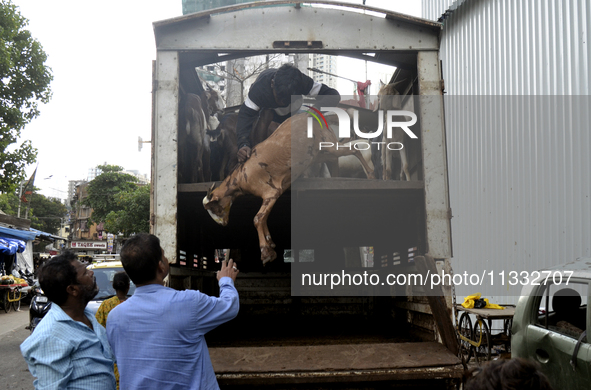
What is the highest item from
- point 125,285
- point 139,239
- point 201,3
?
point 201,3

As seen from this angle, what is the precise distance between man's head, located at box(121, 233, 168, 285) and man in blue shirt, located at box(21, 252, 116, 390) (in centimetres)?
24

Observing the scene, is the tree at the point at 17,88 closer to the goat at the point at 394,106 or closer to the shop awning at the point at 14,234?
the shop awning at the point at 14,234

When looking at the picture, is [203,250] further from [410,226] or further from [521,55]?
[521,55]

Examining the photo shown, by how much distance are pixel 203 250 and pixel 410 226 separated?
259cm

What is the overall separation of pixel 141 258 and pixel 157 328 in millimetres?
327

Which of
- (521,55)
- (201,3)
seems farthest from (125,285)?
(201,3)

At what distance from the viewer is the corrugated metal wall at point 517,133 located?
698 centimetres

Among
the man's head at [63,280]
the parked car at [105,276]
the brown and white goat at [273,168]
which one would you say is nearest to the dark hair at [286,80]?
the brown and white goat at [273,168]

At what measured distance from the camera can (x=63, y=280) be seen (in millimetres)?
2281

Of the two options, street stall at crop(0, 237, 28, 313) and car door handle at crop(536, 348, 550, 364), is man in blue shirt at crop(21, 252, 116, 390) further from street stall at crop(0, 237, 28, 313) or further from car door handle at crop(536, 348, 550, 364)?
street stall at crop(0, 237, 28, 313)

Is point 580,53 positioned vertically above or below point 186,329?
above

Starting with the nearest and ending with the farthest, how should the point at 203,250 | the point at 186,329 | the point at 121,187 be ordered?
the point at 186,329
the point at 203,250
the point at 121,187

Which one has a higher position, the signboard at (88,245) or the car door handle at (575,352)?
the car door handle at (575,352)

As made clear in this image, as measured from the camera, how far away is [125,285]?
402 cm
